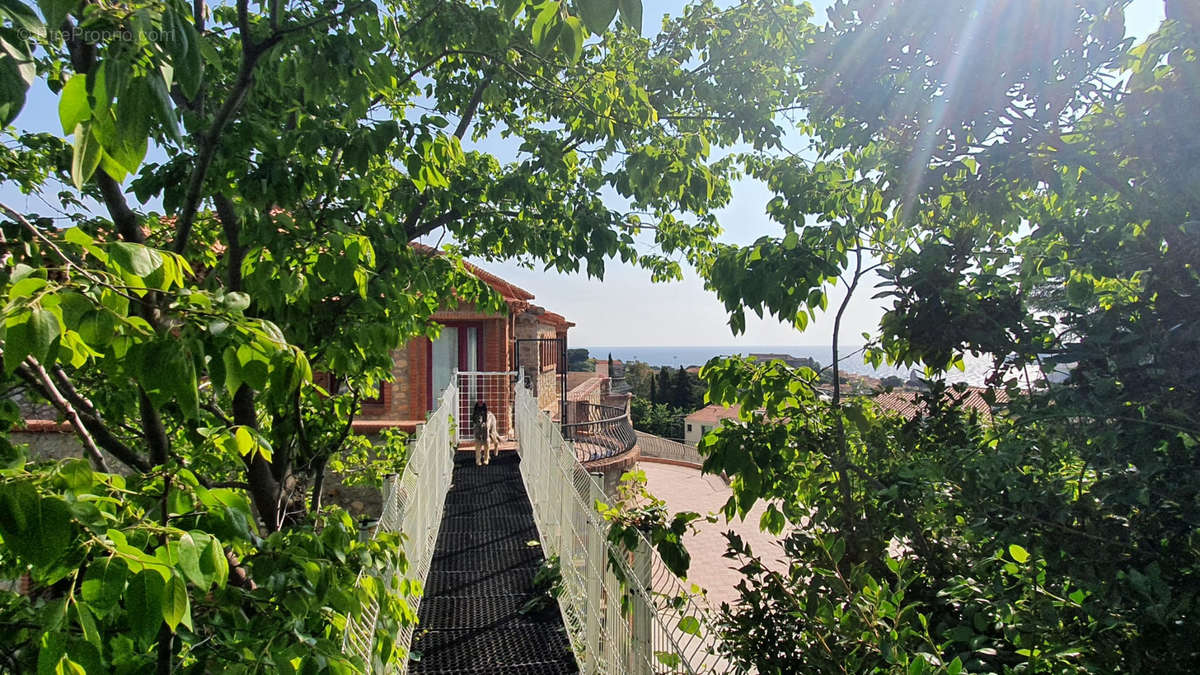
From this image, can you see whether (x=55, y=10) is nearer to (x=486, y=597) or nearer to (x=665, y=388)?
(x=486, y=597)

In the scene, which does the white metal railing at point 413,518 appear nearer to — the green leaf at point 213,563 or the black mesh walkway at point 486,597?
the black mesh walkway at point 486,597

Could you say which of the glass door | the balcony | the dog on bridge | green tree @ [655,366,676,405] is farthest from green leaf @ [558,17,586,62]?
green tree @ [655,366,676,405]

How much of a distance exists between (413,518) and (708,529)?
1459 cm

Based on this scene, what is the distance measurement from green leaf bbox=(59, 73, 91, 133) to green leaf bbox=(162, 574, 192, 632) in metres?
0.84

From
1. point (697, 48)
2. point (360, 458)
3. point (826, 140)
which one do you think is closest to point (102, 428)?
point (826, 140)

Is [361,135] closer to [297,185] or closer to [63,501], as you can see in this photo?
[297,185]

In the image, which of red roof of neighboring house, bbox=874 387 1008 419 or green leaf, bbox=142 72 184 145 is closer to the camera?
green leaf, bbox=142 72 184 145

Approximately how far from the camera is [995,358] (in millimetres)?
2182

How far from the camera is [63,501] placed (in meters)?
1.11

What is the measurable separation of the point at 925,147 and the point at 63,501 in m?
2.87

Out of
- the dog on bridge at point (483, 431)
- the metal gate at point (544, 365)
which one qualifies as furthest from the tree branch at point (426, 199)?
the metal gate at point (544, 365)

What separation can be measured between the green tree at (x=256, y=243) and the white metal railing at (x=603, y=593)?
1173mm

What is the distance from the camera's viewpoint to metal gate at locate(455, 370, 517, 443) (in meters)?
13.4

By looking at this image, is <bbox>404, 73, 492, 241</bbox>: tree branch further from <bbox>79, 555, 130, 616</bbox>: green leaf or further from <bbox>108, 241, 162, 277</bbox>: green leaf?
<bbox>79, 555, 130, 616</bbox>: green leaf
